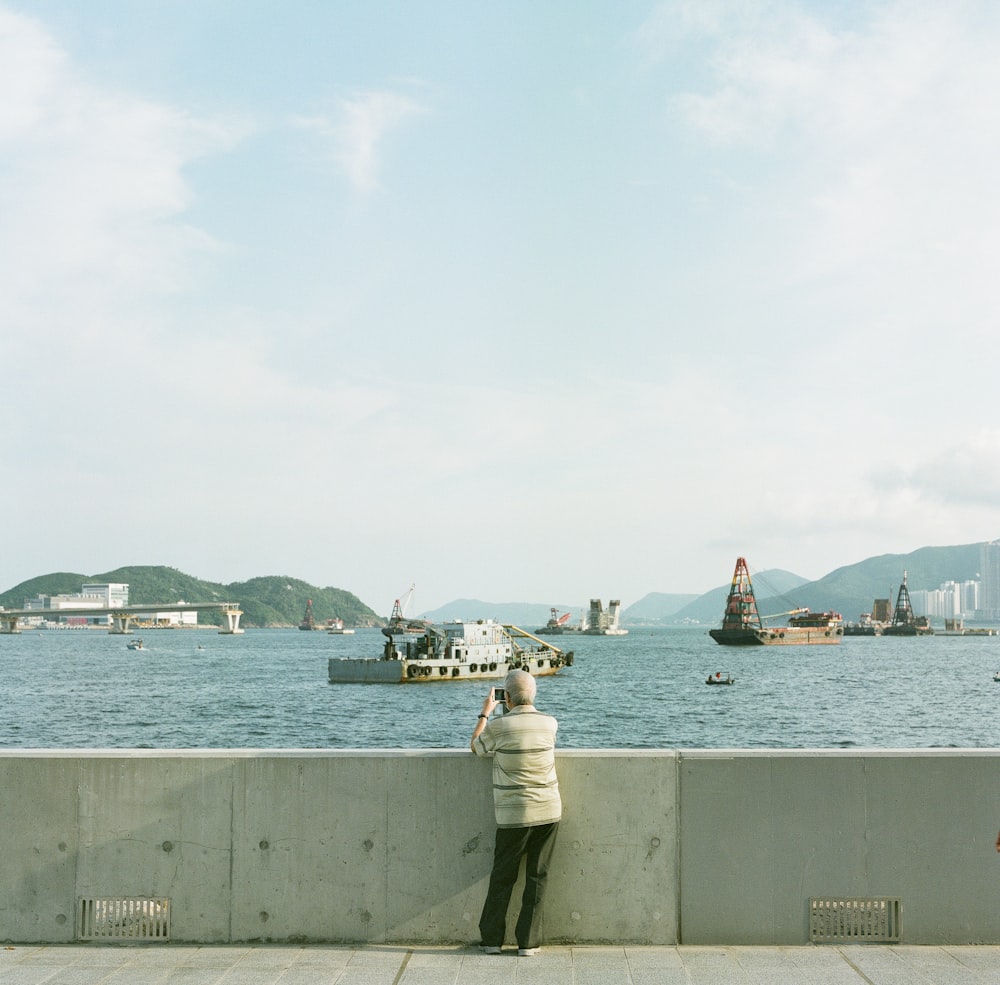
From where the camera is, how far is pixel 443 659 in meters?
90.0

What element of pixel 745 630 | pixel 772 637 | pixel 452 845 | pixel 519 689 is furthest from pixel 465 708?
pixel 772 637

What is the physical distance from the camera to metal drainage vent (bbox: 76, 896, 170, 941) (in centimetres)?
675

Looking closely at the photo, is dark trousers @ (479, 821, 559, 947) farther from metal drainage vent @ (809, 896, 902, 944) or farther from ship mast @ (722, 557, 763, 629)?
ship mast @ (722, 557, 763, 629)

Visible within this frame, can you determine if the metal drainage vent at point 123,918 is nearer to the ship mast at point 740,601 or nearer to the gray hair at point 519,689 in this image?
the gray hair at point 519,689

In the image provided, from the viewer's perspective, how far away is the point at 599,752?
6.89 metres

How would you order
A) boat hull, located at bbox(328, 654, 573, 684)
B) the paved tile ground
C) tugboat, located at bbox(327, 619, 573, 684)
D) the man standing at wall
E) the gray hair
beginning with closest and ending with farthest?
the paved tile ground
the man standing at wall
the gray hair
boat hull, located at bbox(328, 654, 573, 684)
tugboat, located at bbox(327, 619, 573, 684)

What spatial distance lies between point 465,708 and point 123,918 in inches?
2488

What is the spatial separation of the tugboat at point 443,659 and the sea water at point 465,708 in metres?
1.69

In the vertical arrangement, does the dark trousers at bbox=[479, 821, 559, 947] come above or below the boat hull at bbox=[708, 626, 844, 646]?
above

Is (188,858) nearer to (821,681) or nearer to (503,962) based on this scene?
(503,962)

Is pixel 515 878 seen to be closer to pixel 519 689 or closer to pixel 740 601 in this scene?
pixel 519 689

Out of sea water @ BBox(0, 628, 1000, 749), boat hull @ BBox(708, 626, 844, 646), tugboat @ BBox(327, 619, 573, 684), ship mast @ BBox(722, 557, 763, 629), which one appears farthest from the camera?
ship mast @ BBox(722, 557, 763, 629)

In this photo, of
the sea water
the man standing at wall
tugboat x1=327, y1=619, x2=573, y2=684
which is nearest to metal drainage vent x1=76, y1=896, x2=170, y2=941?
the man standing at wall

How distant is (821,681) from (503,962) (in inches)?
3857
